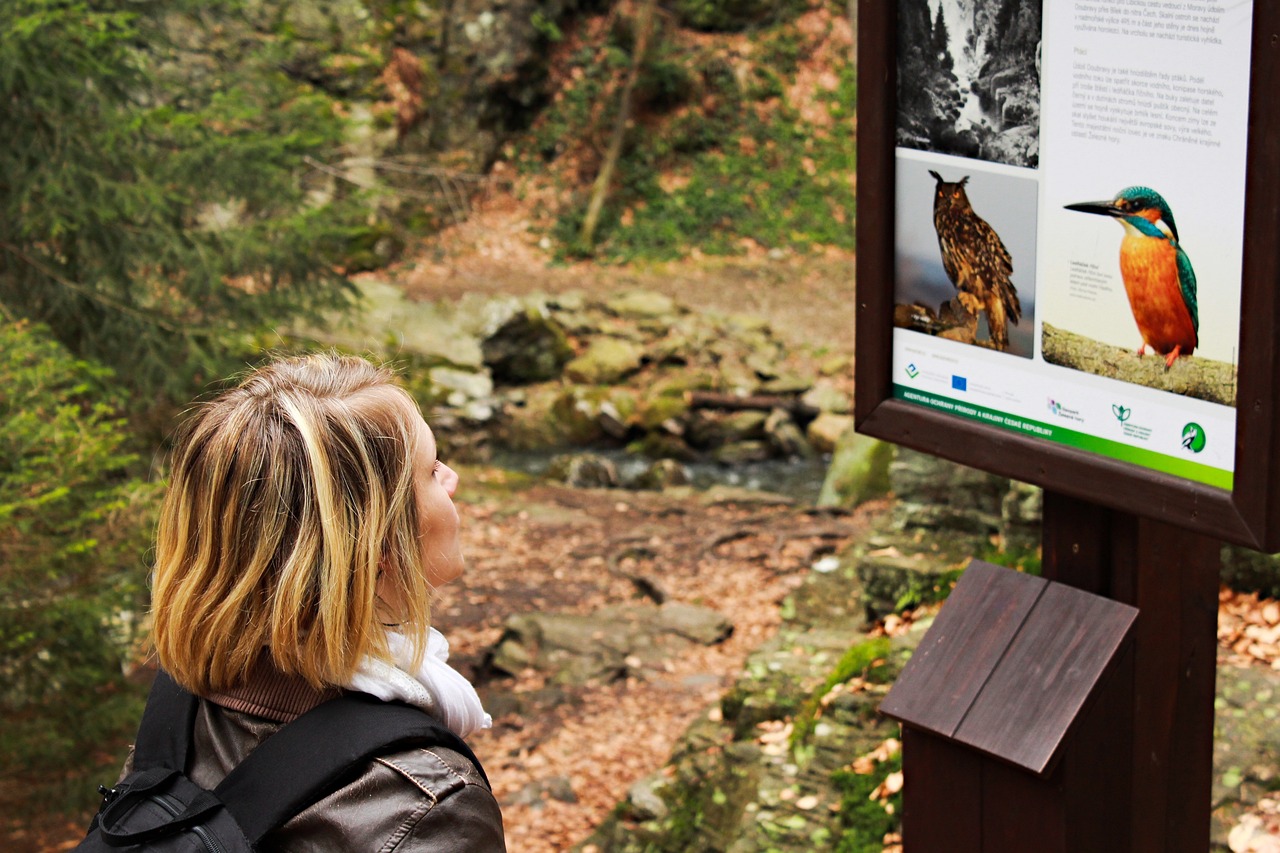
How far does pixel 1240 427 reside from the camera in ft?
6.59

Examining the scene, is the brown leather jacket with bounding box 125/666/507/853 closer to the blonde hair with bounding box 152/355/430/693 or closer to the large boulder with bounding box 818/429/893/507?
the blonde hair with bounding box 152/355/430/693

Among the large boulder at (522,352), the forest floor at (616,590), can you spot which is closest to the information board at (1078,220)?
the forest floor at (616,590)

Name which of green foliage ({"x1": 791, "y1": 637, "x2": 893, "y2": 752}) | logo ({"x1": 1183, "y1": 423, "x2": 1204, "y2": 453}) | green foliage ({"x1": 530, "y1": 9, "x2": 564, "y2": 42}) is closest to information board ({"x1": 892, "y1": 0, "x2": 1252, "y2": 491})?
logo ({"x1": 1183, "y1": 423, "x2": 1204, "y2": 453})

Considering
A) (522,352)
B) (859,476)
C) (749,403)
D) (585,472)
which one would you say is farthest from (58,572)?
(522,352)

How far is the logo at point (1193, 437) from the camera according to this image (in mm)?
2100

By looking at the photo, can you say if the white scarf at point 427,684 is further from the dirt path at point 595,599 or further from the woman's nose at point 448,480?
the dirt path at point 595,599

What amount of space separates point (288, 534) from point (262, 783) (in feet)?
1.02

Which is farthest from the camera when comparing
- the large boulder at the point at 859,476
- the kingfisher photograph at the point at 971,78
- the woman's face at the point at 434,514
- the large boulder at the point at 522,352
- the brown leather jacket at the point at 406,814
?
the large boulder at the point at 522,352

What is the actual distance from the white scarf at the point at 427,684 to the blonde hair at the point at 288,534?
23mm

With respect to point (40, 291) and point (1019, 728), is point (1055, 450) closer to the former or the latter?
point (1019, 728)

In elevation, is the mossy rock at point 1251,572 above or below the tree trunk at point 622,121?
below

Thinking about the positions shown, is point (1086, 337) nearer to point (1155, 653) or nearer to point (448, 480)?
point (1155, 653)

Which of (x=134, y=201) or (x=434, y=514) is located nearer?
(x=434, y=514)

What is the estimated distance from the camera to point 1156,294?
84.0 inches
